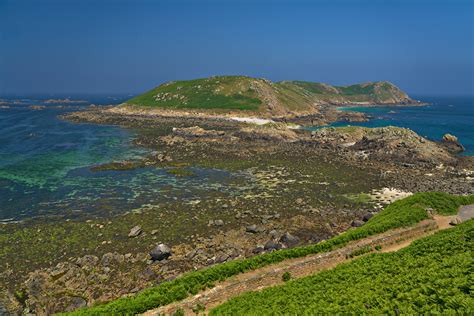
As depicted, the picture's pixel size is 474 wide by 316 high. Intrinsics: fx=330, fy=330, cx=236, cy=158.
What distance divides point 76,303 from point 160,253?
24.9 ft

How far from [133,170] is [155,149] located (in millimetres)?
19452

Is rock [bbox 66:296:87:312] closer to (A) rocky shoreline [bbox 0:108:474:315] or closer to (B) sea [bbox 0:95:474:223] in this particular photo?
(A) rocky shoreline [bbox 0:108:474:315]

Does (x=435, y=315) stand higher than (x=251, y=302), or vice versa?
(x=435, y=315)

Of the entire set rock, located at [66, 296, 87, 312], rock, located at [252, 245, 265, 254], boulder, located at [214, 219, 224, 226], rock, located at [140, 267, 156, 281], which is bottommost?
rock, located at [66, 296, 87, 312]

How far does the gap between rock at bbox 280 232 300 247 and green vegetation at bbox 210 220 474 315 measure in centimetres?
819

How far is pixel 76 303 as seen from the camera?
79.6 feet

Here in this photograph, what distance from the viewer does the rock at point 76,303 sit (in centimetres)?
2384

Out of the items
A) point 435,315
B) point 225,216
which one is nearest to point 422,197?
point 225,216

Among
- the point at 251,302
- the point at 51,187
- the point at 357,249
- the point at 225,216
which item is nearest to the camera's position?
the point at 251,302

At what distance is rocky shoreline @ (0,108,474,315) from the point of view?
27.0 m

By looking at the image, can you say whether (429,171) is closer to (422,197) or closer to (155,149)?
(422,197)

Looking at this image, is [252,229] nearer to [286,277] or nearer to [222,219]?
[222,219]

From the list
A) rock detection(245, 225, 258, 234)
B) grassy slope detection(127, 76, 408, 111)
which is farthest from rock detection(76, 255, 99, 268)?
grassy slope detection(127, 76, 408, 111)

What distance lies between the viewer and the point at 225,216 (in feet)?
128
